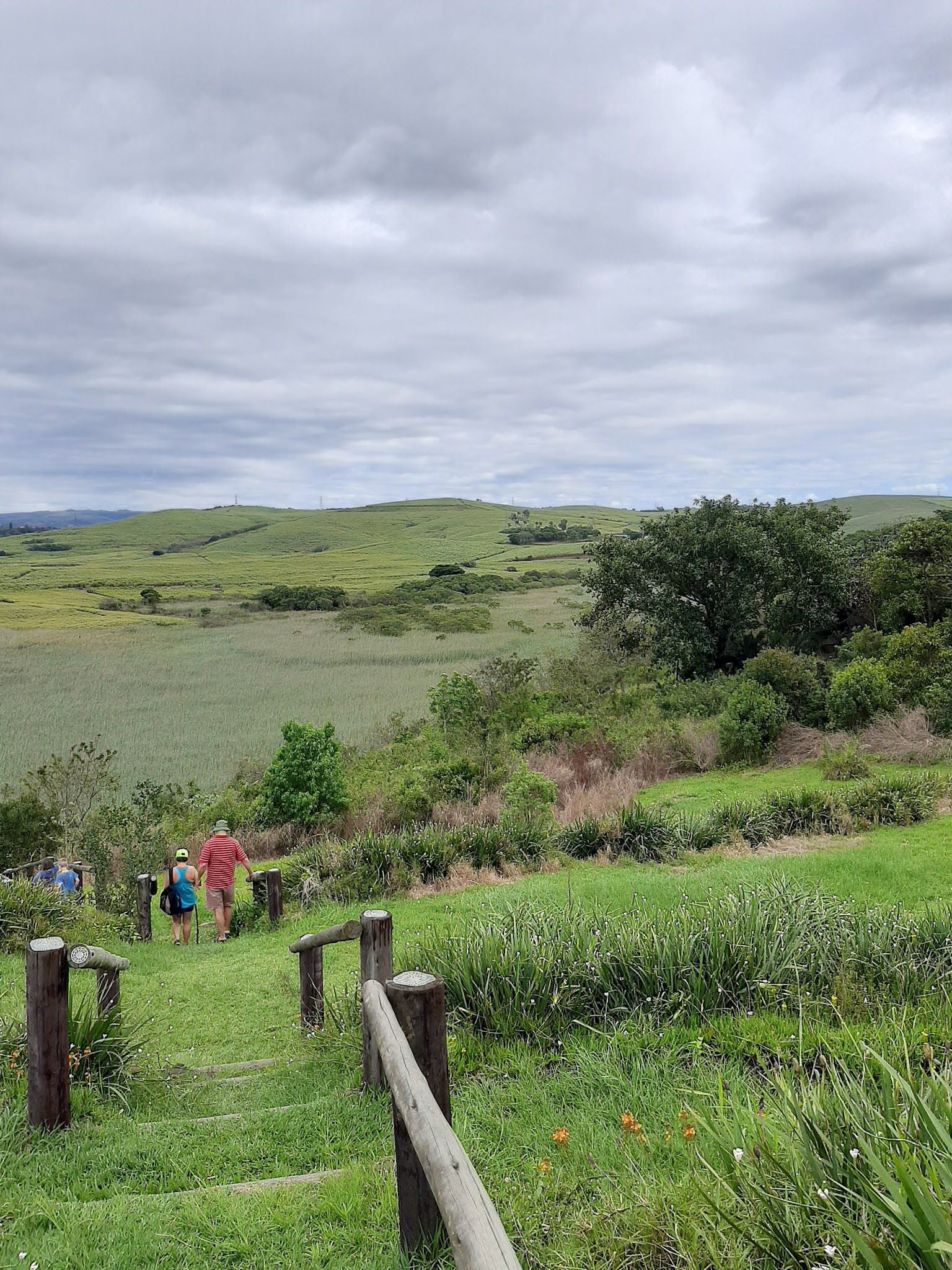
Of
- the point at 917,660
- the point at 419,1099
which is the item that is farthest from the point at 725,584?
the point at 419,1099

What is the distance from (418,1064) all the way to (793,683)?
18.8m

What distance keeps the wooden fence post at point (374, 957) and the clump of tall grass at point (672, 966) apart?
39.0 inches

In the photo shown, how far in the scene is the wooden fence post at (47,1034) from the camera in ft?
14.2

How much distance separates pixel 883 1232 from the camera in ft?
8.10

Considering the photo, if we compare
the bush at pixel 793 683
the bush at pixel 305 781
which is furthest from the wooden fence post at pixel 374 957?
the bush at pixel 793 683

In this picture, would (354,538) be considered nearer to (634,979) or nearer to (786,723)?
(786,723)

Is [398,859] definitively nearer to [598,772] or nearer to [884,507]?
[598,772]

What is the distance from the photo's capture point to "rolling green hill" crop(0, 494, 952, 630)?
7850 cm

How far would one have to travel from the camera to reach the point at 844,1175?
2.88 meters

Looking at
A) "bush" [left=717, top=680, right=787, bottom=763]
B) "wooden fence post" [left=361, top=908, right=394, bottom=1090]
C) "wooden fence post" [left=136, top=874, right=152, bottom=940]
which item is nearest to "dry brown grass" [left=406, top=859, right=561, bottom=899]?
"wooden fence post" [left=136, top=874, right=152, bottom=940]

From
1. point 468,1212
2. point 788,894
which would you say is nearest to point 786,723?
point 788,894

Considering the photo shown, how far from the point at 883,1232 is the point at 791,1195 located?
58 cm

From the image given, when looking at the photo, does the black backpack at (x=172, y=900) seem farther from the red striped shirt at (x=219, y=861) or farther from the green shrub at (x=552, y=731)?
the green shrub at (x=552, y=731)

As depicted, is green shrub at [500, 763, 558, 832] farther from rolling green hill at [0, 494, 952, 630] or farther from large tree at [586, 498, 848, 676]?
rolling green hill at [0, 494, 952, 630]
